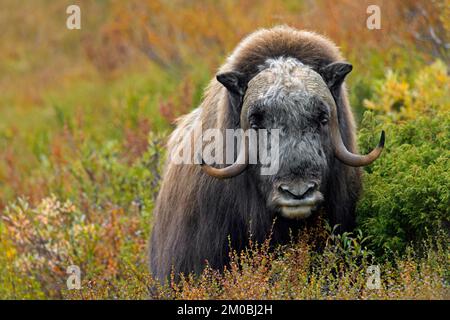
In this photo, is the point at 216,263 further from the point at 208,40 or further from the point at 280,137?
the point at 208,40

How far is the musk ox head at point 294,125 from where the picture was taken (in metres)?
4.26

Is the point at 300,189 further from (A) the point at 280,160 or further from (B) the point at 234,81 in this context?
(B) the point at 234,81

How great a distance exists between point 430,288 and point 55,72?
41.1 feet

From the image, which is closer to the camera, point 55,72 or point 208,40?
point 208,40

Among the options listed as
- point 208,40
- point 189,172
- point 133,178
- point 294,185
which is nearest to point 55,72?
point 208,40

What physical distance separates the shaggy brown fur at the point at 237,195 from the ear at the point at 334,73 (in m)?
0.06

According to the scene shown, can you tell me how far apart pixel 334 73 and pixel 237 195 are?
30.3 inches

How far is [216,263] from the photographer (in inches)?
192

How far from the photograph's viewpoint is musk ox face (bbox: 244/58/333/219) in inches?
167

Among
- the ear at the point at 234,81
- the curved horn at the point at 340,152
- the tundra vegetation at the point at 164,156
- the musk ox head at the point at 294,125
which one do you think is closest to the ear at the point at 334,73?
the musk ox head at the point at 294,125

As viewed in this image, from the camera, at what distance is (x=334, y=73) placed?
464 cm

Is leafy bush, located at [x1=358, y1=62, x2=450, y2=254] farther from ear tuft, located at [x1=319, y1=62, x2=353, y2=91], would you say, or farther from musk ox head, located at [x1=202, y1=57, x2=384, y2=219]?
ear tuft, located at [x1=319, y1=62, x2=353, y2=91]

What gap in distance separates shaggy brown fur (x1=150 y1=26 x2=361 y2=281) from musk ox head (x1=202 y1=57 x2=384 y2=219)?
10cm

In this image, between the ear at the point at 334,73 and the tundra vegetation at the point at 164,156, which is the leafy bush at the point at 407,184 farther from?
the ear at the point at 334,73
